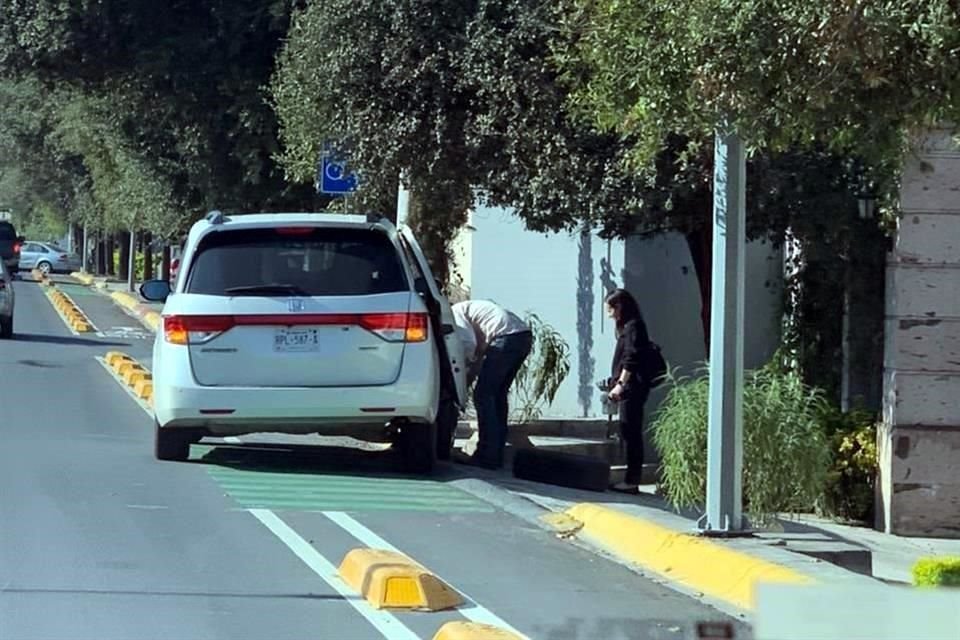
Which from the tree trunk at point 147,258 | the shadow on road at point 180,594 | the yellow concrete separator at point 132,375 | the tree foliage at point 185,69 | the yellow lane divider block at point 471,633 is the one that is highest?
the tree foliage at point 185,69

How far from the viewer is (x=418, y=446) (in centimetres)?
1291

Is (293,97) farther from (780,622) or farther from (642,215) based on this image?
(780,622)

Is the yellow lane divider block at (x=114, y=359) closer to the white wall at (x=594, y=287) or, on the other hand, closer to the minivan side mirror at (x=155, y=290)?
the white wall at (x=594, y=287)

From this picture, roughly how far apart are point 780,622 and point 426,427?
8227 millimetres

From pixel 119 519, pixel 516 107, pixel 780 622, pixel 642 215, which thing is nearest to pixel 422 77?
pixel 516 107

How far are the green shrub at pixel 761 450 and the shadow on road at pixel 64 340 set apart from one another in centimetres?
1839

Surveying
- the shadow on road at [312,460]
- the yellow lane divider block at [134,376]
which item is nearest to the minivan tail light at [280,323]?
the shadow on road at [312,460]

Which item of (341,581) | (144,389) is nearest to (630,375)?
(341,581)

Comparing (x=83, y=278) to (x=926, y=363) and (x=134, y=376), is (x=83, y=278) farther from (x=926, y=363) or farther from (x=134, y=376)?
(x=926, y=363)

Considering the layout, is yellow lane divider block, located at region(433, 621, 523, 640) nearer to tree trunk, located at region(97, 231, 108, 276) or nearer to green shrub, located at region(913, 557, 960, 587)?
green shrub, located at region(913, 557, 960, 587)

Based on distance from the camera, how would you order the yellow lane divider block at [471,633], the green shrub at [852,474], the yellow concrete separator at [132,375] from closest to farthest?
1. the yellow lane divider block at [471,633]
2. the green shrub at [852,474]
3. the yellow concrete separator at [132,375]

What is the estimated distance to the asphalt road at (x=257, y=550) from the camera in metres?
7.82

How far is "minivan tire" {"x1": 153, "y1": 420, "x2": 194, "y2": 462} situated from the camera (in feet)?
42.3

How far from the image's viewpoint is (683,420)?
11.7 meters
